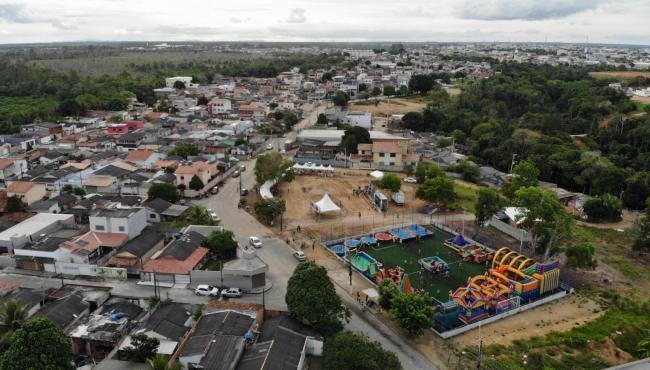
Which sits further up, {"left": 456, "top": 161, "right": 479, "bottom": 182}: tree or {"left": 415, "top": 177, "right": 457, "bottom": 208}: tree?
{"left": 415, "top": 177, "right": 457, "bottom": 208}: tree

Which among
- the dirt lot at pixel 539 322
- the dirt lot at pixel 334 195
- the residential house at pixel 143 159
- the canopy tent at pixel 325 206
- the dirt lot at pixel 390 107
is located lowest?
the dirt lot at pixel 539 322

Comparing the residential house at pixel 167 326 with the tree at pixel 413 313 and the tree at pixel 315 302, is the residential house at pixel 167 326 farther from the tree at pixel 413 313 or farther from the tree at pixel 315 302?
the tree at pixel 413 313

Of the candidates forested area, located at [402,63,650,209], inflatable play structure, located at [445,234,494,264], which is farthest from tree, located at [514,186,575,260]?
forested area, located at [402,63,650,209]

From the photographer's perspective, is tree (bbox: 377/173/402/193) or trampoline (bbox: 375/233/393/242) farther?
tree (bbox: 377/173/402/193)

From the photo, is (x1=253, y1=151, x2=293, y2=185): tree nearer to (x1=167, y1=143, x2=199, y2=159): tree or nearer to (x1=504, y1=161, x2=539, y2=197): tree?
(x1=167, y1=143, x2=199, y2=159): tree

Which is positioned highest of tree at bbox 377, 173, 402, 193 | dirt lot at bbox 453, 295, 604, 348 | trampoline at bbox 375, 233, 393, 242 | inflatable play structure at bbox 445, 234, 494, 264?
tree at bbox 377, 173, 402, 193

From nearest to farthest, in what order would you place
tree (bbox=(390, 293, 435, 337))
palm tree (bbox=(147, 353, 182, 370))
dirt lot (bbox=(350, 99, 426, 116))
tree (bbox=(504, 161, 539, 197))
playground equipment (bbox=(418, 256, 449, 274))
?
palm tree (bbox=(147, 353, 182, 370)), tree (bbox=(390, 293, 435, 337)), playground equipment (bbox=(418, 256, 449, 274)), tree (bbox=(504, 161, 539, 197)), dirt lot (bbox=(350, 99, 426, 116))

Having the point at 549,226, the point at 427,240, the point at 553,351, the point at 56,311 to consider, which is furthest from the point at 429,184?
the point at 56,311

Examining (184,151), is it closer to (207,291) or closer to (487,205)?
(207,291)

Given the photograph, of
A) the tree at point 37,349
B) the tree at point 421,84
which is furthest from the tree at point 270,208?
the tree at point 421,84
